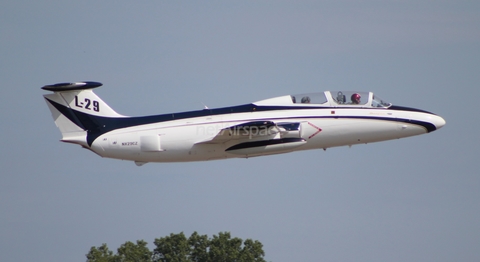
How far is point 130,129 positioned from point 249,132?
207 inches

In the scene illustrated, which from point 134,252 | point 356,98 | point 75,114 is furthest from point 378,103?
point 134,252

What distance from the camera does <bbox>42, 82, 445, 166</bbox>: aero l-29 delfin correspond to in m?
39.6

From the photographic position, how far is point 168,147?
39750mm

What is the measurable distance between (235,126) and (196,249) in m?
21.6

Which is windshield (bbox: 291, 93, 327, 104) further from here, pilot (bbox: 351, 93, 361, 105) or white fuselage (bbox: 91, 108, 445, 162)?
pilot (bbox: 351, 93, 361, 105)

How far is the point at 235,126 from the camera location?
128 feet

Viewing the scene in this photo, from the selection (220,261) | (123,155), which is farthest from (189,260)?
(123,155)

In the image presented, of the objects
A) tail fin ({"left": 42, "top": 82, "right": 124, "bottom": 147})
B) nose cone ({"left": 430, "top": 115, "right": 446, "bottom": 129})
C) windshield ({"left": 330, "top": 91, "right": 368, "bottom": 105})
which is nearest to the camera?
tail fin ({"left": 42, "top": 82, "right": 124, "bottom": 147})

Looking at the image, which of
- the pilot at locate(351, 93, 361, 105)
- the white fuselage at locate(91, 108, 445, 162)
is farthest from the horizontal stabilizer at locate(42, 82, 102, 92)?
the pilot at locate(351, 93, 361, 105)

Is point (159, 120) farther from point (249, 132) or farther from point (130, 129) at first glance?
point (249, 132)

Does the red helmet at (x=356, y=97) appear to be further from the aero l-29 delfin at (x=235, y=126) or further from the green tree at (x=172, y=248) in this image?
the green tree at (x=172, y=248)

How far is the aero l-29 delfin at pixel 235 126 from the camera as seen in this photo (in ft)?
130

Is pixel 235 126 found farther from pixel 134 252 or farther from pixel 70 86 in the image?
pixel 134 252

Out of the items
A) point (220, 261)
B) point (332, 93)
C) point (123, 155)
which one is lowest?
point (220, 261)
